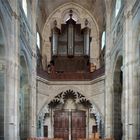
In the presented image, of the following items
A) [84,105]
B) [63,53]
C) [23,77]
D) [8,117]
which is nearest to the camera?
[8,117]

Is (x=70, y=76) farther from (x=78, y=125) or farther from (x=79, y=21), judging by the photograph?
(x=79, y=21)

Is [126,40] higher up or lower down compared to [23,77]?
higher up

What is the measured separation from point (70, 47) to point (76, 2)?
5.44 metres

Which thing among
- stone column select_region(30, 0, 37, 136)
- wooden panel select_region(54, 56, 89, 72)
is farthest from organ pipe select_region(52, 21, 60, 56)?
stone column select_region(30, 0, 37, 136)

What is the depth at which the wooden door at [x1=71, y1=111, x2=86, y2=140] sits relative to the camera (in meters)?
32.2

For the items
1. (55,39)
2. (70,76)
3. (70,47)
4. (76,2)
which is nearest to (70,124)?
(70,76)

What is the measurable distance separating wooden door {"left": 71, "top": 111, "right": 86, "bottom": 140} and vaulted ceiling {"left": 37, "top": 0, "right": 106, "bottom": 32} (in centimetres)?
877

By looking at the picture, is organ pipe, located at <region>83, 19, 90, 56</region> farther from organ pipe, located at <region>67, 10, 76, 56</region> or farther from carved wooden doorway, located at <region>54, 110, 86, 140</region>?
carved wooden doorway, located at <region>54, 110, 86, 140</region>

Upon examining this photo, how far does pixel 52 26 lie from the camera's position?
3653 centimetres

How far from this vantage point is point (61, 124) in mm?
32406

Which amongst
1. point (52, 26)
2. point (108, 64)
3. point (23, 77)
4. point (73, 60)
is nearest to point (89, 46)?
point (73, 60)

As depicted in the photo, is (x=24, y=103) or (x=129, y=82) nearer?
(x=129, y=82)

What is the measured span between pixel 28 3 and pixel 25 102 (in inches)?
296

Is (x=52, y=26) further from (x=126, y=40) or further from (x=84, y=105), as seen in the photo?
(x=126, y=40)
